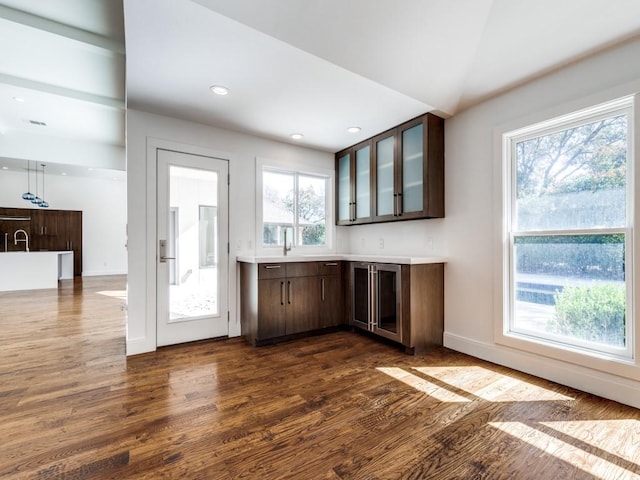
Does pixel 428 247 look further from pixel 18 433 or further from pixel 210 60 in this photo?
pixel 18 433

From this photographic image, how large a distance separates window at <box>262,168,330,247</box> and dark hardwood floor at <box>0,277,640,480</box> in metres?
1.54

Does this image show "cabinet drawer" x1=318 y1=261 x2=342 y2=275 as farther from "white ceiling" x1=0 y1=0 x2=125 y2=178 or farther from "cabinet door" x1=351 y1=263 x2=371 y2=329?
"white ceiling" x1=0 y1=0 x2=125 y2=178

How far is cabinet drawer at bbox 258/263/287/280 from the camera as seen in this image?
10.4 ft

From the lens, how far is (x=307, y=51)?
204 centimetres

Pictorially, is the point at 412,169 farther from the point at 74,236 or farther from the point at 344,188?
the point at 74,236

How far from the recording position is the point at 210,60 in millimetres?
2148

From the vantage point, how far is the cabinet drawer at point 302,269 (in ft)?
11.1

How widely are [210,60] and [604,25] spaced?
8.71 feet

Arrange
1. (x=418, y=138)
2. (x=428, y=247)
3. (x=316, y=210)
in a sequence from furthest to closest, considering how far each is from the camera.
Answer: (x=316, y=210)
(x=428, y=247)
(x=418, y=138)

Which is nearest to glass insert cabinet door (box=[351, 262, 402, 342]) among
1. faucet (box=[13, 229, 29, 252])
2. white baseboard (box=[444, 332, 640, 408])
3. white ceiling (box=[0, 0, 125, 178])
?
white baseboard (box=[444, 332, 640, 408])

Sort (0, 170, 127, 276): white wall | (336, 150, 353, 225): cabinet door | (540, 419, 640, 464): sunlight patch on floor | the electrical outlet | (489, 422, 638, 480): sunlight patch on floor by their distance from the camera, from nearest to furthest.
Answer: (489, 422, 638, 480): sunlight patch on floor
(540, 419, 640, 464): sunlight patch on floor
the electrical outlet
(336, 150, 353, 225): cabinet door
(0, 170, 127, 276): white wall

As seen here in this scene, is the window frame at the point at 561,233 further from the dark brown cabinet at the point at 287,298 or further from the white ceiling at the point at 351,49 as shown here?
the dark brown cabinet at the point at 287,298

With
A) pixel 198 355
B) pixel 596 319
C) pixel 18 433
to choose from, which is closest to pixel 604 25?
pixel 596 319

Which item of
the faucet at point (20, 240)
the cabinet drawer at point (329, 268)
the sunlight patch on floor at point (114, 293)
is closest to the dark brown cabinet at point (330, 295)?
the cabinet drawer at point (329, 268)
